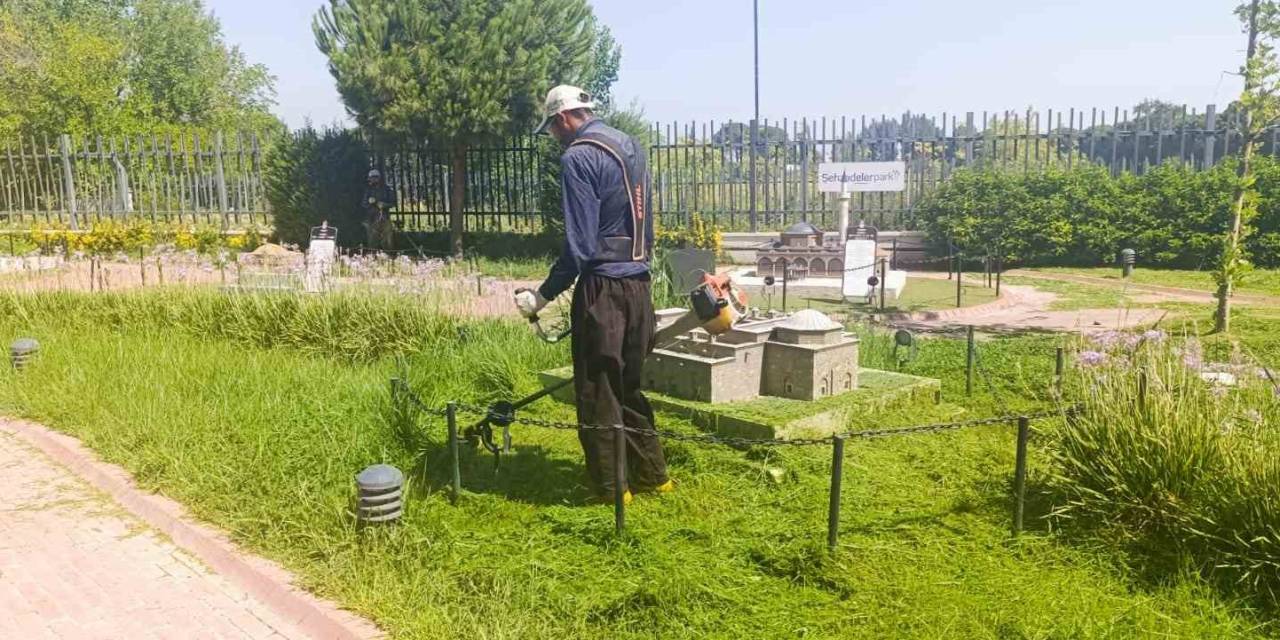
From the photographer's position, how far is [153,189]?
1972 centimetres

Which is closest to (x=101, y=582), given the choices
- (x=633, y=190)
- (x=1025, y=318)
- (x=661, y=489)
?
(x=661, y=489)

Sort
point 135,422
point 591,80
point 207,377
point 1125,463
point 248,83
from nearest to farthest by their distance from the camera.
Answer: point 1125,463, point 135,422, point 207,377, point 591,80, point 248,83

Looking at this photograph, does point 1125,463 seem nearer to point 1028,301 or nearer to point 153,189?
point 1028,301

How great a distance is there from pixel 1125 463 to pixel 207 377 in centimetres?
627

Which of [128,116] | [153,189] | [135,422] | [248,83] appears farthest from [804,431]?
[248,83]

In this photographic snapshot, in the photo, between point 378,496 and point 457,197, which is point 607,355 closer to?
point 378,496

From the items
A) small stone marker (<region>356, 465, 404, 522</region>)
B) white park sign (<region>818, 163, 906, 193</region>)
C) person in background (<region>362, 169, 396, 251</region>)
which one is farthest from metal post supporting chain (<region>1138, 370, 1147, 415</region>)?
person in background (<region>362, 169, 396, 251</region>)

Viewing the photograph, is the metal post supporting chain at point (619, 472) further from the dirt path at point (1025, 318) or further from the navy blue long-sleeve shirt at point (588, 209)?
the dirt path at point (1025, 318)

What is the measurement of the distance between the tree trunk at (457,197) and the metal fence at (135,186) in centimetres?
438

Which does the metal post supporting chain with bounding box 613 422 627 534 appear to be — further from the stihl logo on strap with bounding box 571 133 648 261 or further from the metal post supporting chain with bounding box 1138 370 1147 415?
the metal post supporting chain with bounding box 1138 370 1147 415

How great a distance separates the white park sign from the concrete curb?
1109 centimetres

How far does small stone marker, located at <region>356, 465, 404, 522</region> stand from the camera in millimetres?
4355

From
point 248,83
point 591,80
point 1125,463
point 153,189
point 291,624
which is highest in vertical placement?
point 248,83

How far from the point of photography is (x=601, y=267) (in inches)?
179
